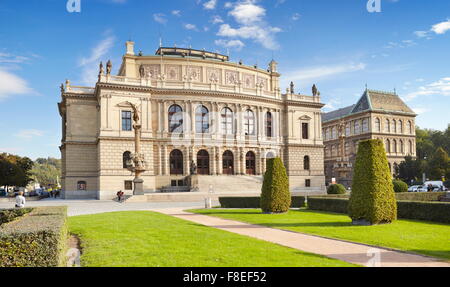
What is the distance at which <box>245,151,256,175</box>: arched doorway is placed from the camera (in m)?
62.2

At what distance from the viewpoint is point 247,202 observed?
106ft

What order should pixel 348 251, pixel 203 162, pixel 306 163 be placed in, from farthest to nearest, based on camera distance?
1. pixel 306 163
2. pixel 203 162
3. pixel 348 251

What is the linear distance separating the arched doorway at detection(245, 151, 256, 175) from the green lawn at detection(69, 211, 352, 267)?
46.2 meters

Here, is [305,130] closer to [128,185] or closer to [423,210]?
[128,185]

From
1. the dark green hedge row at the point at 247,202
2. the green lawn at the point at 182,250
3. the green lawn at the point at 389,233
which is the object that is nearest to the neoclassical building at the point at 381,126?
the dark green hedge row at the point at 247,202

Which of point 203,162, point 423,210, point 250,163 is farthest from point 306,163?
point 423,210

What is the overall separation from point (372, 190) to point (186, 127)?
1635 inches

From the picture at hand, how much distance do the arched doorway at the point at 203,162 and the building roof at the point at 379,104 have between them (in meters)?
42.9

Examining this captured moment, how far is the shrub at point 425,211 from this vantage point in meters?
19.8

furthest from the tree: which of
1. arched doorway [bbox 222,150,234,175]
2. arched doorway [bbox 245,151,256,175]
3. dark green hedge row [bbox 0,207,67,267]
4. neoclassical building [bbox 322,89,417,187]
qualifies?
dark green hedge row [bbox 0,207,67,267]

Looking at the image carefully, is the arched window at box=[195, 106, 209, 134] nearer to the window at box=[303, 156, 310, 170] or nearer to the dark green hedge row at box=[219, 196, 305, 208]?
the window at box=[303, 156, 310, 170]

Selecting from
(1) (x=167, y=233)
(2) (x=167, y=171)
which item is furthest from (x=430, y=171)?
(1) (x=167, y=233)

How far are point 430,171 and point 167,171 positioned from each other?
4752 cm
